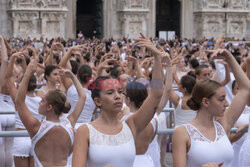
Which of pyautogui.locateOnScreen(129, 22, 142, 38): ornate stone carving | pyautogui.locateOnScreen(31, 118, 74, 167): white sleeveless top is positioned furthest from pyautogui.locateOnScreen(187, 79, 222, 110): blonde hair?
pyautogui.locateOnScreen(129, 22, 142, 38): ornate stone carving

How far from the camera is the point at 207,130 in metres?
4.30

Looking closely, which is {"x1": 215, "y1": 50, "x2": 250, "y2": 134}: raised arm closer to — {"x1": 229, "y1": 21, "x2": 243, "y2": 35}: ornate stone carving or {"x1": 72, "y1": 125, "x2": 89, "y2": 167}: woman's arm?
{"x1": 72, "y1": 125, "x2": 89, "y2": 167}: woman's arm

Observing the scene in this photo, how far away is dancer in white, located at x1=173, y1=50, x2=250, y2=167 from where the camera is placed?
13.5ft

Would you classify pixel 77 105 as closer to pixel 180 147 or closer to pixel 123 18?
pixel 180 147

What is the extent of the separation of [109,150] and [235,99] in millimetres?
1401

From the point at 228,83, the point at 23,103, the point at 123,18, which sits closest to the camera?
the point at 23,103

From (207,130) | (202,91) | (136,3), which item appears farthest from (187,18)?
(207,130)

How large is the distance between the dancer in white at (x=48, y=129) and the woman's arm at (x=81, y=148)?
4.04 feet

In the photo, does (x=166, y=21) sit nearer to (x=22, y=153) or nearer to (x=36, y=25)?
(x=36, y=25)

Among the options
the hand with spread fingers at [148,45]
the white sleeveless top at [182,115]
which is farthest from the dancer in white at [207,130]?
the white sleeveless top at [182,115]

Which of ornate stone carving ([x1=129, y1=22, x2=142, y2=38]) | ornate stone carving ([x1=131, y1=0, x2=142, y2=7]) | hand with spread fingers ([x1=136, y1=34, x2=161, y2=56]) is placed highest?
ornate stone carving ([x1=131, y1=0, x2=142, y2=7])

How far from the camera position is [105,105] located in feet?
14.0

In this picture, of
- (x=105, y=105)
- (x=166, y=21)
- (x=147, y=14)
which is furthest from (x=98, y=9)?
(x=105, y=105)

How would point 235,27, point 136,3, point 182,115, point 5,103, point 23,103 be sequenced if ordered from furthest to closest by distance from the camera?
point 235,27 → point 136,3 → point 5,103 → point 182,115 → point 23,103
